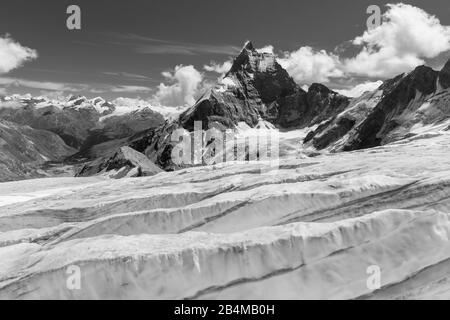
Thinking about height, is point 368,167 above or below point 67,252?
above

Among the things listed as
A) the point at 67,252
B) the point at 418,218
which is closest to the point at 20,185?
the point at 67,252

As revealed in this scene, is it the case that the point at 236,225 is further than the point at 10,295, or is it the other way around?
Result: the point at 236,225

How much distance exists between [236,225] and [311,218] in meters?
6.76

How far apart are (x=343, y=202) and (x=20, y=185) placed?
80.5 meters

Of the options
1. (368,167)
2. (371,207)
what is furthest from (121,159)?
(371,207)

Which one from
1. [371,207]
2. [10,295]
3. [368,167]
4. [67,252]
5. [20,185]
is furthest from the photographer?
[20,185]

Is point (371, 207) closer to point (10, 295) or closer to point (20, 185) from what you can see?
point (10, 295)

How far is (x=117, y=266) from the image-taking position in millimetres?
31359
